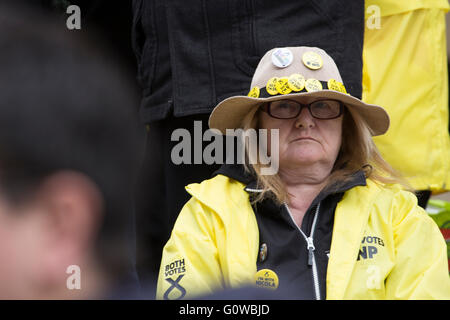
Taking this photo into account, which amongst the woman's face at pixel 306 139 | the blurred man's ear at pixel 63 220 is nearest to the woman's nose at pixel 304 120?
the woman's face at pixel 306 139

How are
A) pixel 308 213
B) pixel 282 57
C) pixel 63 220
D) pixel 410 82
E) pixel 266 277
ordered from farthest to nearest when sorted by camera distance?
1. pixel 410 82
2. pixel 282 57
3. pixel 308 213
4. pixel 266 277
5. pixel 63 220

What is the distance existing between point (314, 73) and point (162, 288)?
0.83 m

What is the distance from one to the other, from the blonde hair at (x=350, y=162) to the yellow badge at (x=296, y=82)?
0.59ft

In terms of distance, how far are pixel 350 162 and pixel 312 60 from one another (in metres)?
0.38

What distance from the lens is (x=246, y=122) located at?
208cm

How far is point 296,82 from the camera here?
1.92 meters

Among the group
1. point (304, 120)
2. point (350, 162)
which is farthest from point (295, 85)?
point (350, 162)

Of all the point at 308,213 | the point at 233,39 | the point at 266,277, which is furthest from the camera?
the point at 233,39

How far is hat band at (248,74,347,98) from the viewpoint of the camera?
1915 millimetres

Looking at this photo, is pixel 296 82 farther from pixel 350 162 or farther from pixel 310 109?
pixel 350 162

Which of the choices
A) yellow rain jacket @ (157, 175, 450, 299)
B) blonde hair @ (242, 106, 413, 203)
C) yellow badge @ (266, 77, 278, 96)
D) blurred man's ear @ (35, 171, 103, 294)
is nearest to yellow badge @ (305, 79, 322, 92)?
yellow badge @ (266, 77, 278, 96)

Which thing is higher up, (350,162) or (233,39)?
(233,39)

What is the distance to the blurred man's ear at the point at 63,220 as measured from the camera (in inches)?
27.8
